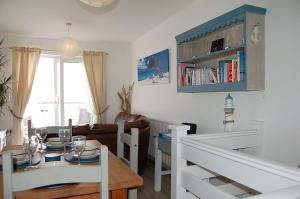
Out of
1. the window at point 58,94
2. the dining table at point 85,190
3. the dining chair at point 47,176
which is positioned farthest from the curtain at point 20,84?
the dining chair at point 47,176

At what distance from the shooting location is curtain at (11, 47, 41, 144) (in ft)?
15.3

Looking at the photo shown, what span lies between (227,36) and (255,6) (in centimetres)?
38

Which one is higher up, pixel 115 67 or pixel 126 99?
pixel 115 67

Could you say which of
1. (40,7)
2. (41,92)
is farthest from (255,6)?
(41,92)

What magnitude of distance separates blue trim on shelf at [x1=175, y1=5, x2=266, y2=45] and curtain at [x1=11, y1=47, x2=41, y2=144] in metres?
3.29

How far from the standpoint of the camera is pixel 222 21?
2336mm

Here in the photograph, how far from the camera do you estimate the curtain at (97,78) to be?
5227 millimetres

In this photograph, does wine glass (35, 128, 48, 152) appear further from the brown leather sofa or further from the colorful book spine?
the colorful book spine

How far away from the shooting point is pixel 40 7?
10.9 ft

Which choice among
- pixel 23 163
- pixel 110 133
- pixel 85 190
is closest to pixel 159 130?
pixel 110 133

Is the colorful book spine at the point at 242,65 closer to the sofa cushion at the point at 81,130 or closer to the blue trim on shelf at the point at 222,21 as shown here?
the blue trim on shelf at the point at 222,21

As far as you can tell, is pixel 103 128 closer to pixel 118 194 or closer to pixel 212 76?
pixel 212 76

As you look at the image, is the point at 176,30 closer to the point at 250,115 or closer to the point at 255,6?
the point at 255,6

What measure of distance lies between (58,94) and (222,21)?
3958mm
